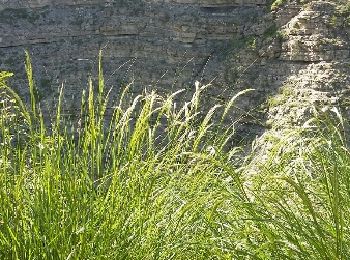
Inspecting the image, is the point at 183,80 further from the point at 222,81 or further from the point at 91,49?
the point at 91,49

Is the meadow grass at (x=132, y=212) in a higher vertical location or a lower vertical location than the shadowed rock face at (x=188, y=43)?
higher

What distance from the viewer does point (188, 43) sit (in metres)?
24.2

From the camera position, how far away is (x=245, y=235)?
5.26 feet

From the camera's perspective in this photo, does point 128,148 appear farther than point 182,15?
No

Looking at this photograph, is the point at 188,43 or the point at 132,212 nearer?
the point at 132,212

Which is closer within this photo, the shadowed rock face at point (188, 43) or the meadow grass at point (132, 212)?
the meadow grass at point (132, 212)

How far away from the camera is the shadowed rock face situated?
66.0 ft

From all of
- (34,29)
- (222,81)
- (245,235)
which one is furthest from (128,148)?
(34,29)

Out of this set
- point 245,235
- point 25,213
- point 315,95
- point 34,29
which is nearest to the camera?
point 245,235

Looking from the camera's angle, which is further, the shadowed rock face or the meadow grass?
the shadowed rock face

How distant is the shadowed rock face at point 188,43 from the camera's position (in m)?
20.1

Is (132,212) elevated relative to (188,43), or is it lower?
elevated

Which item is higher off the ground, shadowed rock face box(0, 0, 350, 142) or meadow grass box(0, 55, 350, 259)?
meadow grass box(0, 55, 350, 259)

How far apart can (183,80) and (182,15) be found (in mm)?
4059
